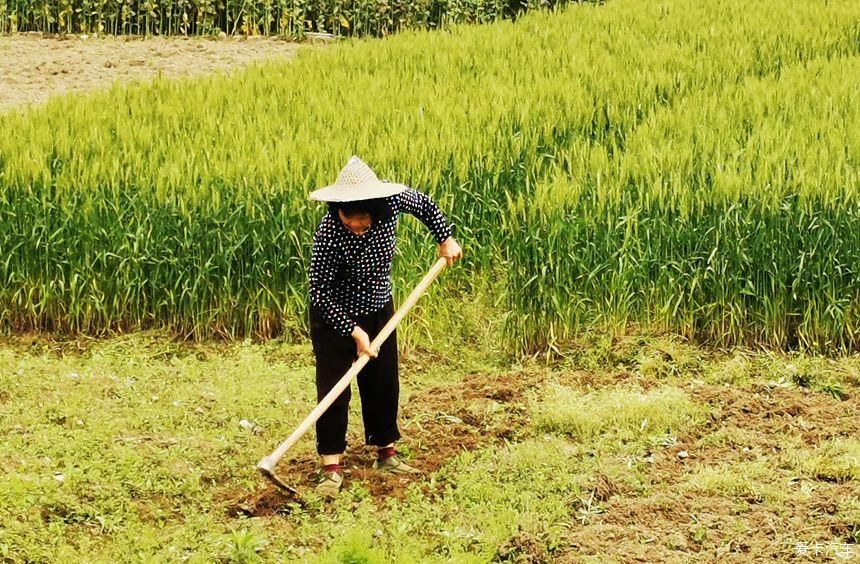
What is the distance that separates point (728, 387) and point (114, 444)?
259 cm

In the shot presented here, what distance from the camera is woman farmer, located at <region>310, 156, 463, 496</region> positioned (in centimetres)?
452

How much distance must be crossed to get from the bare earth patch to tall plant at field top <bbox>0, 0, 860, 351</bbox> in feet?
10.6

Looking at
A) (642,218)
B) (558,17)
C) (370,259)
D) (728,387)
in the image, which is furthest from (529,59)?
(370,259)

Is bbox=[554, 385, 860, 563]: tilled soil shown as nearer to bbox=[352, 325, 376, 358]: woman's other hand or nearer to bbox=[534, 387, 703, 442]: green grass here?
bbox=[534, 387, 703, 442]: green grass

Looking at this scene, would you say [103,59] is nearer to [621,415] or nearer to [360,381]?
[360,381]

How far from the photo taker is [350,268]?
4.63 metres

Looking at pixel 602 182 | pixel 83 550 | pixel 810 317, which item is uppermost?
pixel 602 182

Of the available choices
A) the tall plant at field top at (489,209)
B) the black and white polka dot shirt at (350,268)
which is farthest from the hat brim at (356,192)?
the tall plant at field top at (489,209)

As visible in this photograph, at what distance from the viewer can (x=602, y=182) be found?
21.8 ft

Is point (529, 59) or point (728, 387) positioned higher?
point (529, 59)

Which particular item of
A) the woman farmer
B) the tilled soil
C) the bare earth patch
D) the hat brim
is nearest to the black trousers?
the woman farmer

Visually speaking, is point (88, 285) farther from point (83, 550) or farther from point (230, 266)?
point (83, 550)

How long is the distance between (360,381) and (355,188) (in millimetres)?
807

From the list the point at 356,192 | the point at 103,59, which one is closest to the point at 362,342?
the point at 356,192
